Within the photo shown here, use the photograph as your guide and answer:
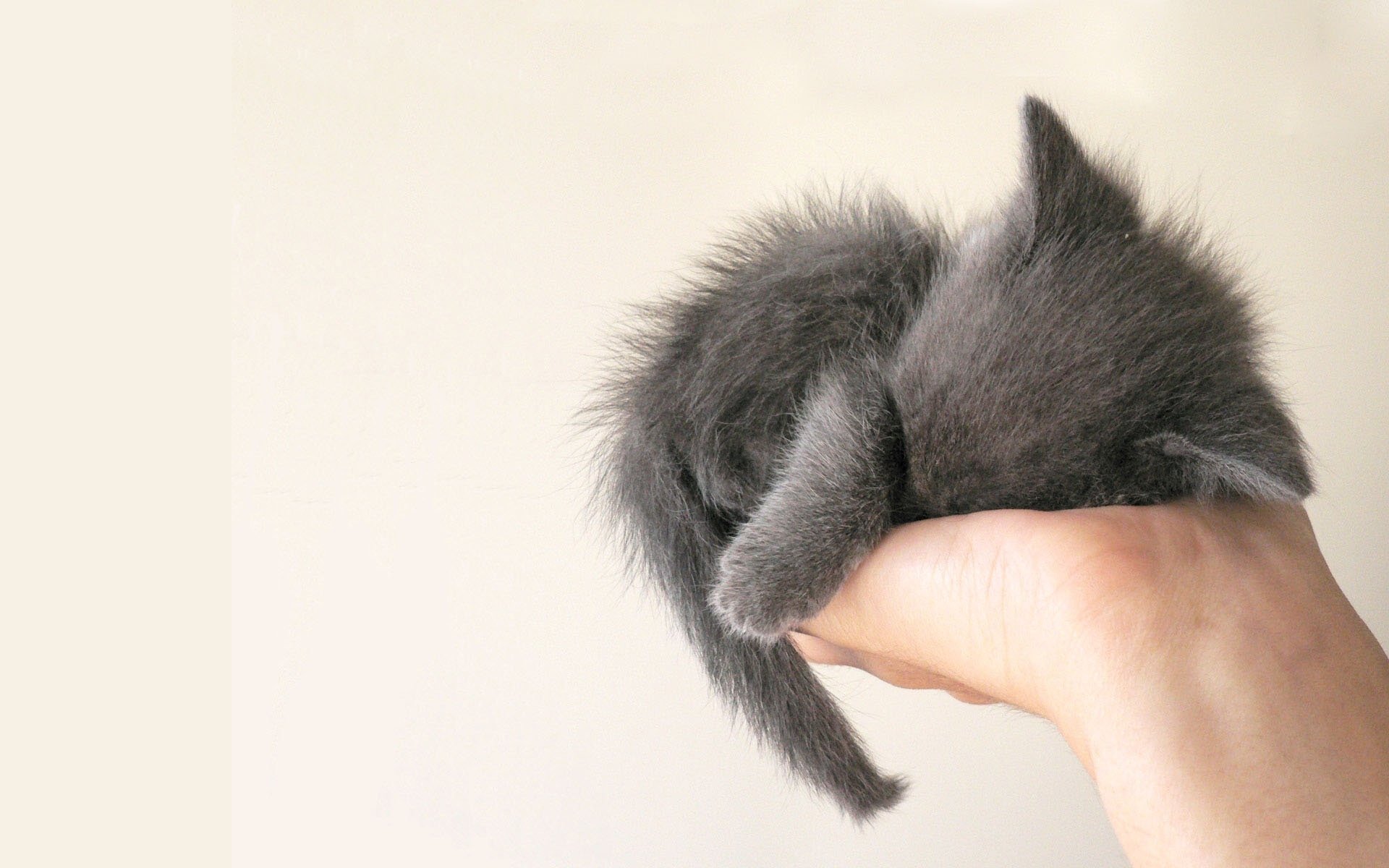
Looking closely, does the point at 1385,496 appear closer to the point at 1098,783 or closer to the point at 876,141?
the point at 876,141

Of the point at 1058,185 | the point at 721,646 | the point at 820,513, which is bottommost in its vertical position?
the point at 721,646

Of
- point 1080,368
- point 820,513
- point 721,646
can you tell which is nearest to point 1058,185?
point 1080,368

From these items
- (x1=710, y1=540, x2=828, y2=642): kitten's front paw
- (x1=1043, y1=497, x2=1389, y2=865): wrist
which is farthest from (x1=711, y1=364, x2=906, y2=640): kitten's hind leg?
(x1=1043, y1=497, x2=1389, y2=865): wrist

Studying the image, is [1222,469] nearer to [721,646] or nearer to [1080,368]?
[1080,368]

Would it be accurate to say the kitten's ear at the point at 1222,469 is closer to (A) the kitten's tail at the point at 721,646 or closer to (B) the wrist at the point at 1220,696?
(B) the wrist at the point at 1220,696

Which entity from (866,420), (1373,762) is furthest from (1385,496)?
(866,420)

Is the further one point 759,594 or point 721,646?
point 721,646

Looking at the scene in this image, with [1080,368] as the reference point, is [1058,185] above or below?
above
